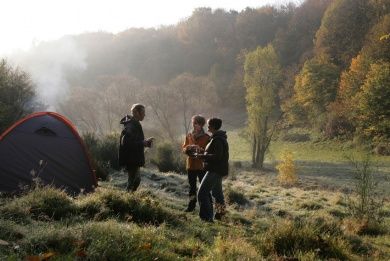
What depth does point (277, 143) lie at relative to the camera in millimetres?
56750

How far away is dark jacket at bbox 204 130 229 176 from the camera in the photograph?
7.61 meters

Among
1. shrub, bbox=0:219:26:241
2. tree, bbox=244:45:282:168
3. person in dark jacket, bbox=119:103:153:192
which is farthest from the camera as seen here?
tree, bbox=244:45:282:168

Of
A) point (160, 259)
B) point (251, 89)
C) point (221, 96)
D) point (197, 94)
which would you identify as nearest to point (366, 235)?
point (160, 259)

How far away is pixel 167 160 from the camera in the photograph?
20609 mm

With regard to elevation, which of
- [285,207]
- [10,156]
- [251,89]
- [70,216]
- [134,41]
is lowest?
[285,207]

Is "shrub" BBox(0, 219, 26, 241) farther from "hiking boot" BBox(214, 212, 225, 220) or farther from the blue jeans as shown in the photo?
"hiking boot" BBox(214, 212, 225, 220)

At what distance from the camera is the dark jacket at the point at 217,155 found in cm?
761

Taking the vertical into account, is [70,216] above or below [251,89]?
below

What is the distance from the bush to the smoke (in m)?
44.8

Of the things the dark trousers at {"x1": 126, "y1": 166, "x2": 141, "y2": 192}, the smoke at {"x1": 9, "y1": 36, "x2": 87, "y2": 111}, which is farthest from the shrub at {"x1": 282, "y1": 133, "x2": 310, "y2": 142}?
the dark trousers at {"x1": 126, "y1": 166, "x2": 141, "y2": 192}

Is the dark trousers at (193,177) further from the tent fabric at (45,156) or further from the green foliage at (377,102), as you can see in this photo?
the green foliage at (377,102)

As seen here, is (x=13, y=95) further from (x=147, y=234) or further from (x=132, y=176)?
(x=147, y=234)

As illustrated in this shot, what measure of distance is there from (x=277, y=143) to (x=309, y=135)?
409cm

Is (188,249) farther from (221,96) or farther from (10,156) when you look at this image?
(221,96)
